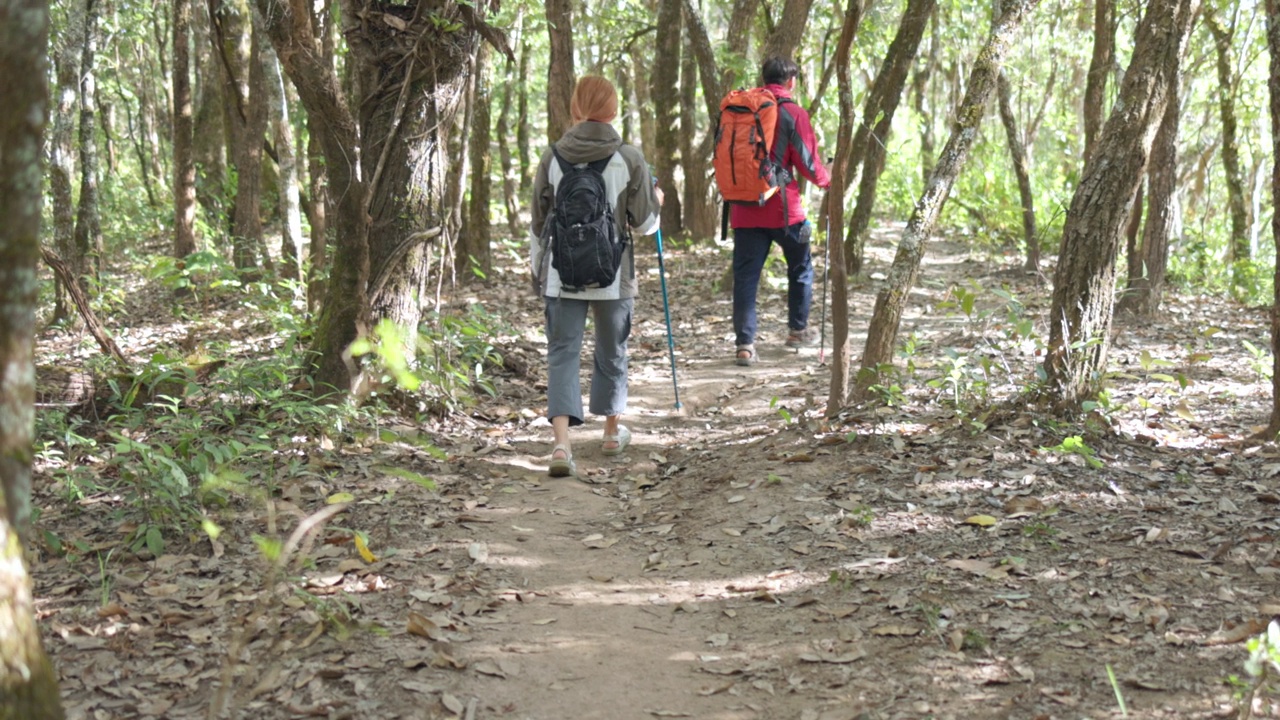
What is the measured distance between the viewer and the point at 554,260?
5793 mm

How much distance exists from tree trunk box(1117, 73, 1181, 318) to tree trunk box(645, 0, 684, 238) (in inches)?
258

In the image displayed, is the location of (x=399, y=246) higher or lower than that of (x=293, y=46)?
lower

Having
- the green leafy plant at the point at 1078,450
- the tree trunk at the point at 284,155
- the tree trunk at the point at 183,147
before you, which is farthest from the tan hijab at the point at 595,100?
the tree trunk at the point at 183,147

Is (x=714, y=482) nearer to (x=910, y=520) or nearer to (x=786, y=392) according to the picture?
(x=910, y=520)

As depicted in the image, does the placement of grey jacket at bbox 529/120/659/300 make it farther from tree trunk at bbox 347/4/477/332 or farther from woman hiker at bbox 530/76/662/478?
tree trunk at bbox 347/4/477/332

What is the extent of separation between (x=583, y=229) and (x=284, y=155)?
502 cm

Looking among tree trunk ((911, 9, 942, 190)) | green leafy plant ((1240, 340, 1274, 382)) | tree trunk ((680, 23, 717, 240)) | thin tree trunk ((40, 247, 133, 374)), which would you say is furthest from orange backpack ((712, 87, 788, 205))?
tree trunk ((911, 9, 942, 190))

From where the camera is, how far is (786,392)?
759 centimetres

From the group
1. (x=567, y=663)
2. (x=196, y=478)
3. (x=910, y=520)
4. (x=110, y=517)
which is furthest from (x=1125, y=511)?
(x=110, y=517)

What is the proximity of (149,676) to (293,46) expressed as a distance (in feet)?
12.3

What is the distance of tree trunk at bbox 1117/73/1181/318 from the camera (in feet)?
29.9

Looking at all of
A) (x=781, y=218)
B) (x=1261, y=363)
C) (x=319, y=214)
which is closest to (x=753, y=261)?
(x=781, y=218)

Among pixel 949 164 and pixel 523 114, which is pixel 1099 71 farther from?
pixel 523 114

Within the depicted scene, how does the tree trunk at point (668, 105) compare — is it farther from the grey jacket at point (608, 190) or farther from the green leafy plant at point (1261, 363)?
the grey jacket at point (608, 190)
